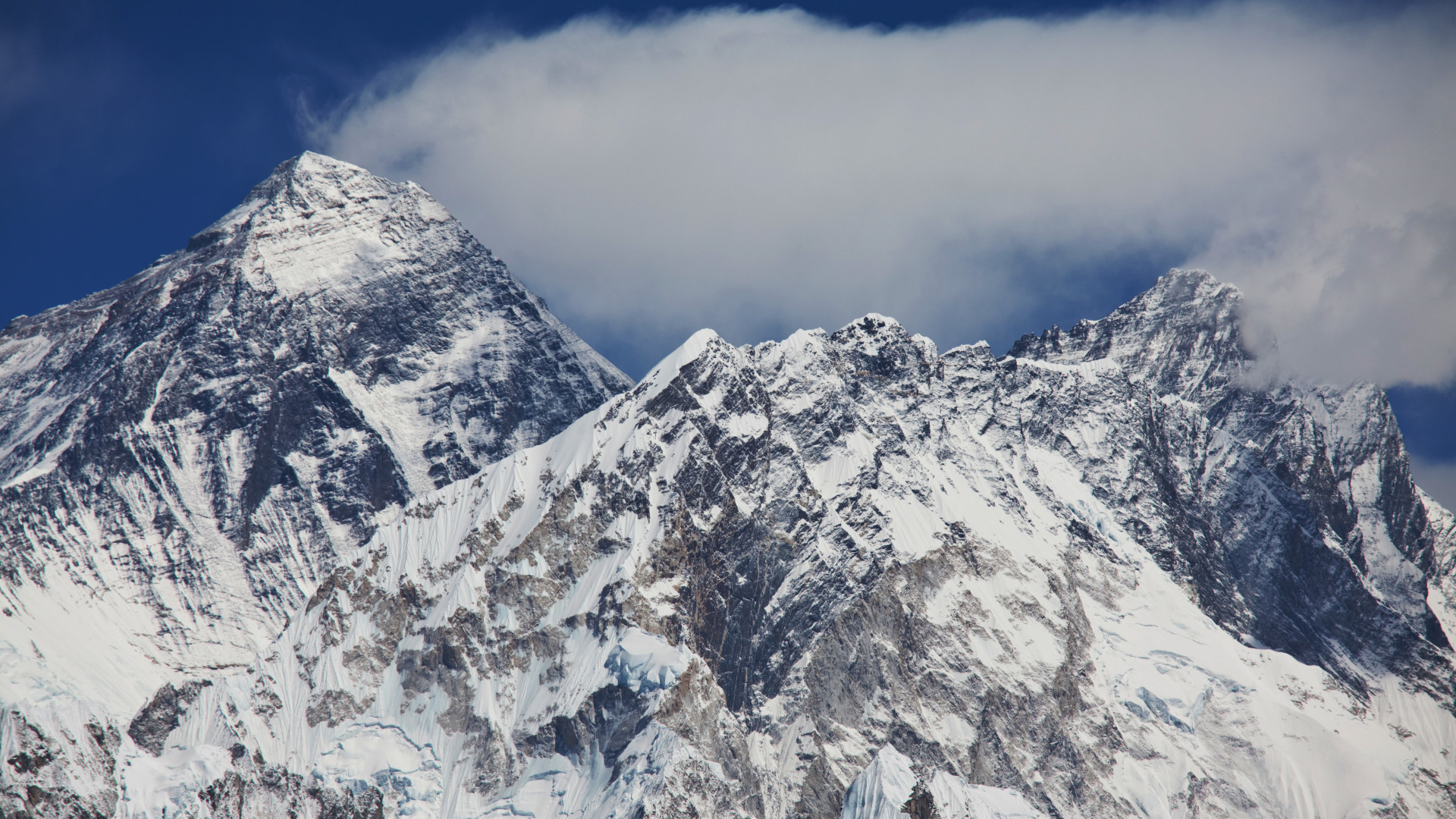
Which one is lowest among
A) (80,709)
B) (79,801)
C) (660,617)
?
(79,801)

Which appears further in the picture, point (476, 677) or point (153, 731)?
point (476, 677)

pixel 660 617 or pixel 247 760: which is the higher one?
pixel 660 617

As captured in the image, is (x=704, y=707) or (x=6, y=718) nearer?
(x=6, y=718)

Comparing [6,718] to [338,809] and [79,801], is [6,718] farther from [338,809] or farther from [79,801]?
[338,809]

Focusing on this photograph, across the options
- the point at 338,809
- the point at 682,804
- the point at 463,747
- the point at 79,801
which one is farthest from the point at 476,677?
the point at 79,801

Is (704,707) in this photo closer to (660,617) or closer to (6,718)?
(660,617)

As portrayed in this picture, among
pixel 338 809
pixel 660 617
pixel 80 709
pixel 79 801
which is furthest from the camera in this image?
pixel 660 617

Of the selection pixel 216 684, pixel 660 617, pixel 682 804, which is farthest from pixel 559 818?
pixel 216 684

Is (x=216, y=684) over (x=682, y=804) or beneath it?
over

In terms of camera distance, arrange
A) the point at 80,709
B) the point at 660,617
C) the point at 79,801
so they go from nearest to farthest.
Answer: the point at 79,801 → the point at 80,709 → the point at 660,617
